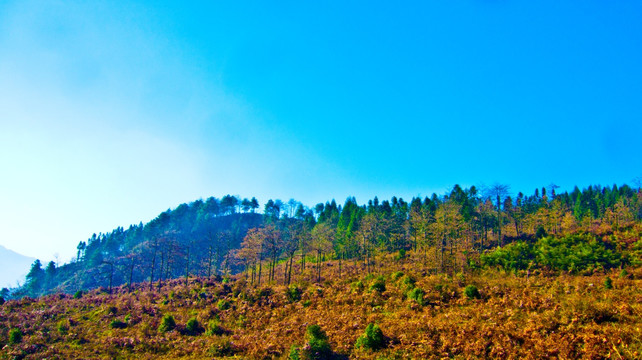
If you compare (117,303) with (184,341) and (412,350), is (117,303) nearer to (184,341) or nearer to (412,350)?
(184,341)

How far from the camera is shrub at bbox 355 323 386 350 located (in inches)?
691

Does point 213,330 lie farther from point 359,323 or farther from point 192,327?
point 359,323

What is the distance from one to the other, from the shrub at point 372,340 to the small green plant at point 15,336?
2878cm

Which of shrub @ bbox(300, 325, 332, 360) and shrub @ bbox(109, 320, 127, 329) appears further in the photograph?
shrub @ bbox(109, 320, 127, 329)

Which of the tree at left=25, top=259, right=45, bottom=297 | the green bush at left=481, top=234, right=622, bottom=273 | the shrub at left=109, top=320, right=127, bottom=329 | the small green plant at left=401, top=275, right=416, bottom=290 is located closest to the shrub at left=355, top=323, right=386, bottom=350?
the small green plant at left=401, top=275, right=416, bottom=290

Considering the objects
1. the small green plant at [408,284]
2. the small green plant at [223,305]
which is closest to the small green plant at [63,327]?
the small green plant at [223,305]

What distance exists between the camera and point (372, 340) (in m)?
17.8

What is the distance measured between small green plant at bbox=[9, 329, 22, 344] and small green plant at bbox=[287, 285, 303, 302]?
2376 centimetres

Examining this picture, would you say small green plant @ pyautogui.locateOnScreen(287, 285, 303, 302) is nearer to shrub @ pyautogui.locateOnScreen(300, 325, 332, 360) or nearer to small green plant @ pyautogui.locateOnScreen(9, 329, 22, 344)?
shrub @ pyautogui.locateOnScreen(300, 325, 332, 360)

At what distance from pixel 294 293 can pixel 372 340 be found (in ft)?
56.0

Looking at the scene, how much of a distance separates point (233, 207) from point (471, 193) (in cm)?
10603

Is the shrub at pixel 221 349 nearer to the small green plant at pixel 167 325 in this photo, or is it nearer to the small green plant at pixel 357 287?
the small green plant at pixel 167 325

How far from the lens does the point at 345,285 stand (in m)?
35.2

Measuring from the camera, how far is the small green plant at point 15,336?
23.9m
